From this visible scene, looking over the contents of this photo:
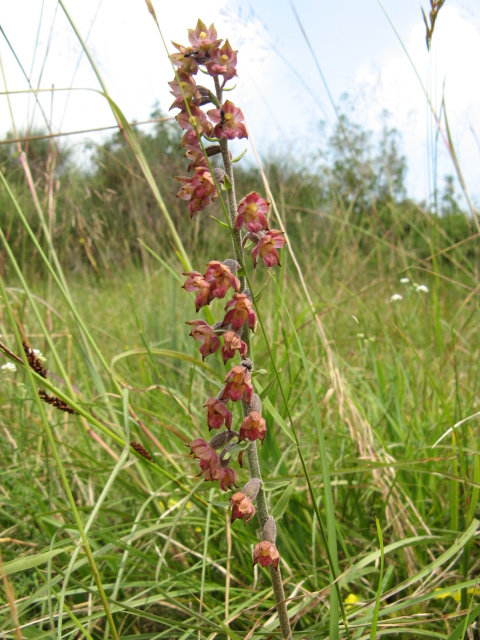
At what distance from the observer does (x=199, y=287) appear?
1.01 meters

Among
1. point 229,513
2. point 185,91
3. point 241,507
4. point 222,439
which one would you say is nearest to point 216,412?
point 222,439

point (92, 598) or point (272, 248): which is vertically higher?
point (272, 248)

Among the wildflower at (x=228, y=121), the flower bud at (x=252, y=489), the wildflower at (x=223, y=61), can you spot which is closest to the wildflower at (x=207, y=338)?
the flower bud at (x=252, y=489)

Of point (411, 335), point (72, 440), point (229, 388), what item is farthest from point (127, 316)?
point (229, 388)

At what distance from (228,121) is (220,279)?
0.31m

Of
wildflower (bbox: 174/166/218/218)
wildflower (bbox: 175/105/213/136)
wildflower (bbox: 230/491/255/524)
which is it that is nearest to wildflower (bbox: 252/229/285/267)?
wildflower (bbox: 174/166/218/218)

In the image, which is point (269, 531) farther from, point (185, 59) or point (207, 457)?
point (185, 59)

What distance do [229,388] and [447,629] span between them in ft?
2.84

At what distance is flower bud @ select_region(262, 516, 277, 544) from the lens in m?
0.99

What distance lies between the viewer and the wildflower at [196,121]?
1.02 m

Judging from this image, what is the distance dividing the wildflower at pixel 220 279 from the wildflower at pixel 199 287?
12mm

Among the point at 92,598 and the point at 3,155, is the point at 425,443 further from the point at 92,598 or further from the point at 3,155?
the point at 3,155

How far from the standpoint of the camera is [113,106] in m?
1.39

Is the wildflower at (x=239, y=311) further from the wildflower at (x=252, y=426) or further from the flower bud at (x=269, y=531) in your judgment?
the flower bud at (x=269, y=531)
